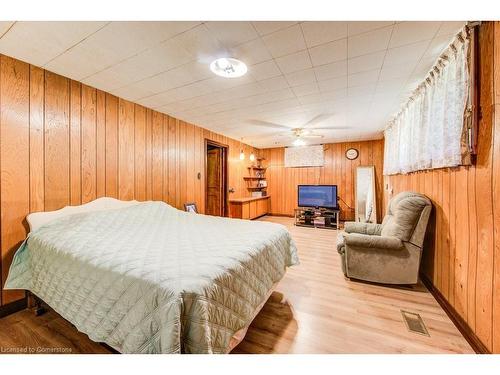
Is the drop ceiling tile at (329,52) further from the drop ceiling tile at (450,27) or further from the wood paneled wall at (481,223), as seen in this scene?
the wood paneled wall at (481,223)

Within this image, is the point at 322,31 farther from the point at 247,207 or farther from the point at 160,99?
the point at 247,207

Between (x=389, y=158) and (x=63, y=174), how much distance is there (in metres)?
5.05

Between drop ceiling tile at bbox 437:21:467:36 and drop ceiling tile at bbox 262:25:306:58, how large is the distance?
969mm

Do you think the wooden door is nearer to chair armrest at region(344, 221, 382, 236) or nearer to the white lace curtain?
chair armrest at region(344, 221, 382, 236)

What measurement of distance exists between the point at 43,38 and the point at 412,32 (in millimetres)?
2815

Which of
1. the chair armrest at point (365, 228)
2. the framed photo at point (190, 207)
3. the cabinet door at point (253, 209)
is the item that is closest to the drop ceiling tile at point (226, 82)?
the framed photo at point (190, 207)

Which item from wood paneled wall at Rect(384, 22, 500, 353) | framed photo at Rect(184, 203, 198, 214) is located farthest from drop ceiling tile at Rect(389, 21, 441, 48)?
framed photo at Rect(184, 203, 198, 214)

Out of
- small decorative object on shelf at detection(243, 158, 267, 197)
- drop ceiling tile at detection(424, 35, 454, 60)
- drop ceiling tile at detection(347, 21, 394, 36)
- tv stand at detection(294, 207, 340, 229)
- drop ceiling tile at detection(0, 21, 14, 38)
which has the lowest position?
tv stand at detection(294, 207, 340, 229)

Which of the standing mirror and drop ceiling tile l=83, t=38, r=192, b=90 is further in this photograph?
the standing mirror

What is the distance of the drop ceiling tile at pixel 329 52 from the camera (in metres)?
1.64

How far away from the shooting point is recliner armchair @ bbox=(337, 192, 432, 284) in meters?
2.17

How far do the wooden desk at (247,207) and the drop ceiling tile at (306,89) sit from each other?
3.12m

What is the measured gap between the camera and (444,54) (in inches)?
69.0
